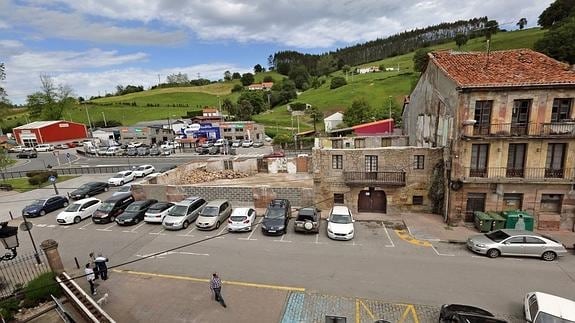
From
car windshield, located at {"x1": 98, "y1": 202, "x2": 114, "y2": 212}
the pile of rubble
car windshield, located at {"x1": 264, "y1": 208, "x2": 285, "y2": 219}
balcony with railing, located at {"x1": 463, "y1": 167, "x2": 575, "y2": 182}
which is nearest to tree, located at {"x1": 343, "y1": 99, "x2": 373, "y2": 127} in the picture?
the pile of rubble

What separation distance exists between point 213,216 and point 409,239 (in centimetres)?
1301

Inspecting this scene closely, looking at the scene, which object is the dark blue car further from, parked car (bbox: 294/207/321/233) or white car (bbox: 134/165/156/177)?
parked car (bbox: 294/207/321/233)

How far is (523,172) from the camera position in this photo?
19250mm

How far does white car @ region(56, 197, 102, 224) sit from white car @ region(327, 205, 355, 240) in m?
18.8

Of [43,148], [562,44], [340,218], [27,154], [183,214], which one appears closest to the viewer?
[340,218]

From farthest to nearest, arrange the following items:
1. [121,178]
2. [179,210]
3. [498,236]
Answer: [121,178] → [179,210] → [498,236]

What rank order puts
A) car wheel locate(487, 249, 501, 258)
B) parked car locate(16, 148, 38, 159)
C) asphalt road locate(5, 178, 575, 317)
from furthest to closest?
parked car locate(16, 148, 38, 159) → car wheel locate(487, 249, 501, 258) → asphalt road locate(5, 178, 575, 317)

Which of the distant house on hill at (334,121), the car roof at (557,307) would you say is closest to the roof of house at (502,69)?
the car roof at (557,307)

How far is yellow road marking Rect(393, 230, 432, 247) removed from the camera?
18.2m

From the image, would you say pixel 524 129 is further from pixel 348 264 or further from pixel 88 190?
pixel 88 190

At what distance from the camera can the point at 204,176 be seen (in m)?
34.4

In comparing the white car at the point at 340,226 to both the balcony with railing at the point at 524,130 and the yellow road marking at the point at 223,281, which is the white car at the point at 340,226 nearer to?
the yellow road marking at the point at 223,281

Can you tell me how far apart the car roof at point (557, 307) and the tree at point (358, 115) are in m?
56.1

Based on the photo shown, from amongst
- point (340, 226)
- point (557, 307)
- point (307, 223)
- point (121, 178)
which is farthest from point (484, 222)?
point (121, 178)
